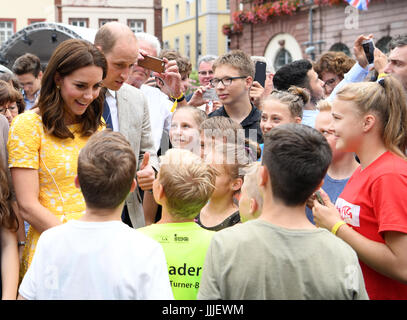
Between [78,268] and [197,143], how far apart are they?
200 centimetres

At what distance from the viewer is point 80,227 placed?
2025mm

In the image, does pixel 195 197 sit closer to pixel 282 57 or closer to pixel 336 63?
pixel 336 63

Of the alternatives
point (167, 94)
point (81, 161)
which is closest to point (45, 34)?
point (167, 94)

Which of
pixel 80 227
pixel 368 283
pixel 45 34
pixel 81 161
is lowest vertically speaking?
pixel 368 283

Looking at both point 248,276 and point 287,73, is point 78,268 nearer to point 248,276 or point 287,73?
point 248,276

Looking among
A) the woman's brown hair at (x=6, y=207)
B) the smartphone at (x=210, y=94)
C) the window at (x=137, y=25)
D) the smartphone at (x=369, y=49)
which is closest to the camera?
the woman's brown hair at (x=6, y=207)

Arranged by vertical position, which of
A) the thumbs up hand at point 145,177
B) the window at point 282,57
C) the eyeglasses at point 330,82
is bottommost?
the thumbs up hand at point 145,177

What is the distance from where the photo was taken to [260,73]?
5312mm

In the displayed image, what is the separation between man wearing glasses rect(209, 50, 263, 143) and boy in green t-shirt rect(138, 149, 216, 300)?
5.91 ft

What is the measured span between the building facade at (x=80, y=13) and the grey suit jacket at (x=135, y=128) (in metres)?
29.3

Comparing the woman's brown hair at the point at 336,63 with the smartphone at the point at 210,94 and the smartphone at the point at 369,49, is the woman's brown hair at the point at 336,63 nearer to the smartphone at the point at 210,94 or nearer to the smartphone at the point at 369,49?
the smartphone at the point at 369,49

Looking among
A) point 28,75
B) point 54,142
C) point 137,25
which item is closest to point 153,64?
point 54,142

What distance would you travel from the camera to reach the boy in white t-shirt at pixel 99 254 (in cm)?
196

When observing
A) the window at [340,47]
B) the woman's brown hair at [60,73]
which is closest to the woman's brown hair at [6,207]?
the woman's brown hair at [60,73]
